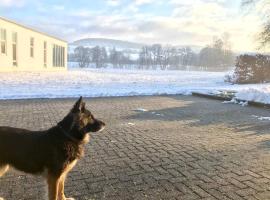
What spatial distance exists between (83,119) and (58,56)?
158 feet

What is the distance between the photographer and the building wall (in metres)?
34.0

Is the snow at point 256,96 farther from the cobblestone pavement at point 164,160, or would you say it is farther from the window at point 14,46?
the window at point 14,46

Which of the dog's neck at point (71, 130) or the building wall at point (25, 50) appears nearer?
the dog's neck at point (71, 130)

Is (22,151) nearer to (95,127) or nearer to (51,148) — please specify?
(51,148)

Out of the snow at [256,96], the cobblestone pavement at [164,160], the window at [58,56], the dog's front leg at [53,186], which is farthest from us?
the window at [58,56]

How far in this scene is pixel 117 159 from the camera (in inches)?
244

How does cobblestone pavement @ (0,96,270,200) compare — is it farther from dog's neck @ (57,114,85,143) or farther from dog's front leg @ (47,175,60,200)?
dog's neck @ (57,114,85,143)

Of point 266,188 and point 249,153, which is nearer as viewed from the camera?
point 266,188

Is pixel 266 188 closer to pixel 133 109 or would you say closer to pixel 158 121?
pixel 158 121

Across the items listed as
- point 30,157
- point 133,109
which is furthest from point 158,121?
point 30,157

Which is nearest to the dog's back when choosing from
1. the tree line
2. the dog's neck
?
the dog's neck

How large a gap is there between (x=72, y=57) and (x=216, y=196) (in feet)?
370

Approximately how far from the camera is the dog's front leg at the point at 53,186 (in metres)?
4.04

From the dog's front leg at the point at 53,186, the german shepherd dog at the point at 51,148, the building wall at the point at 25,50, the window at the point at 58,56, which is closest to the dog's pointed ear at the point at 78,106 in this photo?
the german shepherd dog at the point at 51,148
